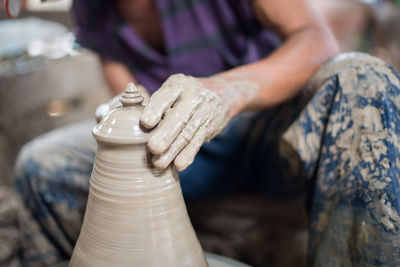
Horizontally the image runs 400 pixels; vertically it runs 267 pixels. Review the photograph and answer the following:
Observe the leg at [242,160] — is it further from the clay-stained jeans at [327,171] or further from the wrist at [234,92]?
the wrist at [234,92]

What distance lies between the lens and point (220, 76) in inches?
39.0

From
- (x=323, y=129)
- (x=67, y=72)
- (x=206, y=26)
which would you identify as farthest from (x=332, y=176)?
(x=67, y=72)

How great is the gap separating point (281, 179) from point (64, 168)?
2.35 ft

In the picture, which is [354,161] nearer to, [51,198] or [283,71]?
[283,71]

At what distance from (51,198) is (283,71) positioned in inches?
32.8

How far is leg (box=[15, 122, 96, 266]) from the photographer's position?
1304mm

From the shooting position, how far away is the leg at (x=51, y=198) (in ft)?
4.28

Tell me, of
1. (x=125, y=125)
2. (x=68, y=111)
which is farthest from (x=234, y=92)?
(x=68, y=111)

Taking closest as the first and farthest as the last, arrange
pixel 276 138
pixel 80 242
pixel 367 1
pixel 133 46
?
1. pixel 80 242
2. pixel 276 138
3. pixel 133 46
4. pixel 367 1

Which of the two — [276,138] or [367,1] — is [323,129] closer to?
[276,138]

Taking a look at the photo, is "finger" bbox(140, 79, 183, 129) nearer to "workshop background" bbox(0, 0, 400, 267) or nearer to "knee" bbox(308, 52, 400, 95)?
"knee" bbox(308, 52, 400, 95)

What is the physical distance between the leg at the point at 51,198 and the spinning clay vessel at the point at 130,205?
23.9 inches

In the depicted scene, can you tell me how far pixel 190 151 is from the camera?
760 millimetres

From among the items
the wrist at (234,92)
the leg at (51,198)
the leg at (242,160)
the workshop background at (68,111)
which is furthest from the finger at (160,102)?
the workshop background at (68,111)
